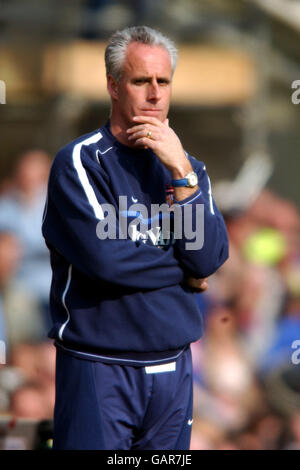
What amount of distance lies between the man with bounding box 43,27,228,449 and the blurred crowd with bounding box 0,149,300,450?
1996mm

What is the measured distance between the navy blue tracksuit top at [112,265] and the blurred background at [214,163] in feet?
6.73

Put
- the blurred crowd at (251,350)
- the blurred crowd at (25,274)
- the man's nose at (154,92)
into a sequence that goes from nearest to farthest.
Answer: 1. the man's nose at (154,92)
2. the blurred crowd at (251,350)
3. the blurred crowd at (25,274)

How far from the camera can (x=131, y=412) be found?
2135 mm

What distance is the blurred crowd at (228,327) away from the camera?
4203 mm

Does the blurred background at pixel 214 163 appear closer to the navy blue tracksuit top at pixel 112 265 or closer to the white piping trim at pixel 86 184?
the navy blue tracksuit top at pixel 112 265

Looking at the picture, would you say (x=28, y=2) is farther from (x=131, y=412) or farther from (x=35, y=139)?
(x=131, y=412)

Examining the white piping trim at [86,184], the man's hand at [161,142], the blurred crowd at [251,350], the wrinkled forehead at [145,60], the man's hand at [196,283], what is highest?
the wrinkled forehead at [145,60]

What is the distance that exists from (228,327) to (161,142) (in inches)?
93.0

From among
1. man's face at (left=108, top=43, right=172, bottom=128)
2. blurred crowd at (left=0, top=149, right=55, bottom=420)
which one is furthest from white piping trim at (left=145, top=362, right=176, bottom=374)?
blurred crowd at (left=0, top=149, right=55, bottom=420)

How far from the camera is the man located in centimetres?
209

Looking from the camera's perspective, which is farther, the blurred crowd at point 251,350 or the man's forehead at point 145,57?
the blurred crowd at point 251,350

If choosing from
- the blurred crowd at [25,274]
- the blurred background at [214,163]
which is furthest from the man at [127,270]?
the blurred crowd at [25,274]

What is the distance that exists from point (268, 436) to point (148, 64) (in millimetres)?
2614

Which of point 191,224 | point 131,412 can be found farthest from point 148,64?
point 131,412
